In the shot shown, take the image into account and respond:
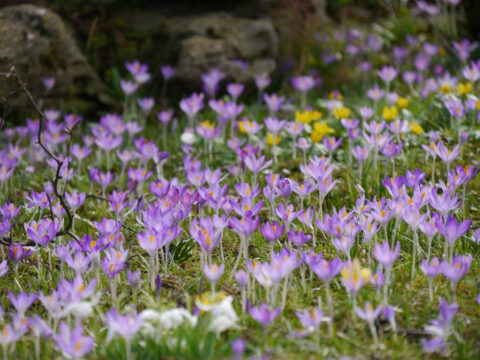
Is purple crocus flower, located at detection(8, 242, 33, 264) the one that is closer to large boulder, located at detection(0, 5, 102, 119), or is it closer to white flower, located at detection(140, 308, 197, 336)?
white flower, located at detection(140, 308, 197, 336)

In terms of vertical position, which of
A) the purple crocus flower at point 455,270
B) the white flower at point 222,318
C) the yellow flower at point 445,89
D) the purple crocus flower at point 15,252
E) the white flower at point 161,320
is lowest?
the purple crocus flower at point 15,252

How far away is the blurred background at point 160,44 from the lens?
15.7 feet

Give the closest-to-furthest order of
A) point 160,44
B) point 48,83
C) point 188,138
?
point 188,138 → point 48,83 → point 160,44

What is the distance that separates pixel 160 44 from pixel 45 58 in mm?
1173

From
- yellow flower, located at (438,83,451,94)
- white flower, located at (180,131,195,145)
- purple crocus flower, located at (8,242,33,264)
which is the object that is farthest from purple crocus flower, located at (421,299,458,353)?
yellow flower, located at (438,83,451,94)

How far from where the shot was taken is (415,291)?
2.20m

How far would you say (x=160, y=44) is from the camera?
219 inches

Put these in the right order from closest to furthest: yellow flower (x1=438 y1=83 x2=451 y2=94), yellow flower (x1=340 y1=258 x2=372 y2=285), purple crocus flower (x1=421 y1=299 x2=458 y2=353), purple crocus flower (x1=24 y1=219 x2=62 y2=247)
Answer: purple crocus flower (x1=421 y1=299 x2=458 y2=353) → yellow flower (x1=340 y1=258 x2=372 y2=285) → purple crocus flower (x1=24 y1=219 x2=62 y2=247) → yellow flower (x1=438 y1=83 x2=451 y2=94)

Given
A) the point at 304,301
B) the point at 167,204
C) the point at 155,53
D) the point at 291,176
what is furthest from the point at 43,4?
the point at 304,301

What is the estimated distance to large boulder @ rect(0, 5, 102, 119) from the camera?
459 centimetres

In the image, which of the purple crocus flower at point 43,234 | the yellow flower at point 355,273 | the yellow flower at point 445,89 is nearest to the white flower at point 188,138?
the purple crocus flower at point 43,234

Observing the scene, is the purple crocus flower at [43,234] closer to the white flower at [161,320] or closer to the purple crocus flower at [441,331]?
the white flower at [161,320]

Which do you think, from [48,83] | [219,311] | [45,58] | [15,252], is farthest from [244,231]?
[45,58]

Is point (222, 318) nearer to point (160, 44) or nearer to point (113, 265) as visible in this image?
point (113, 265)
